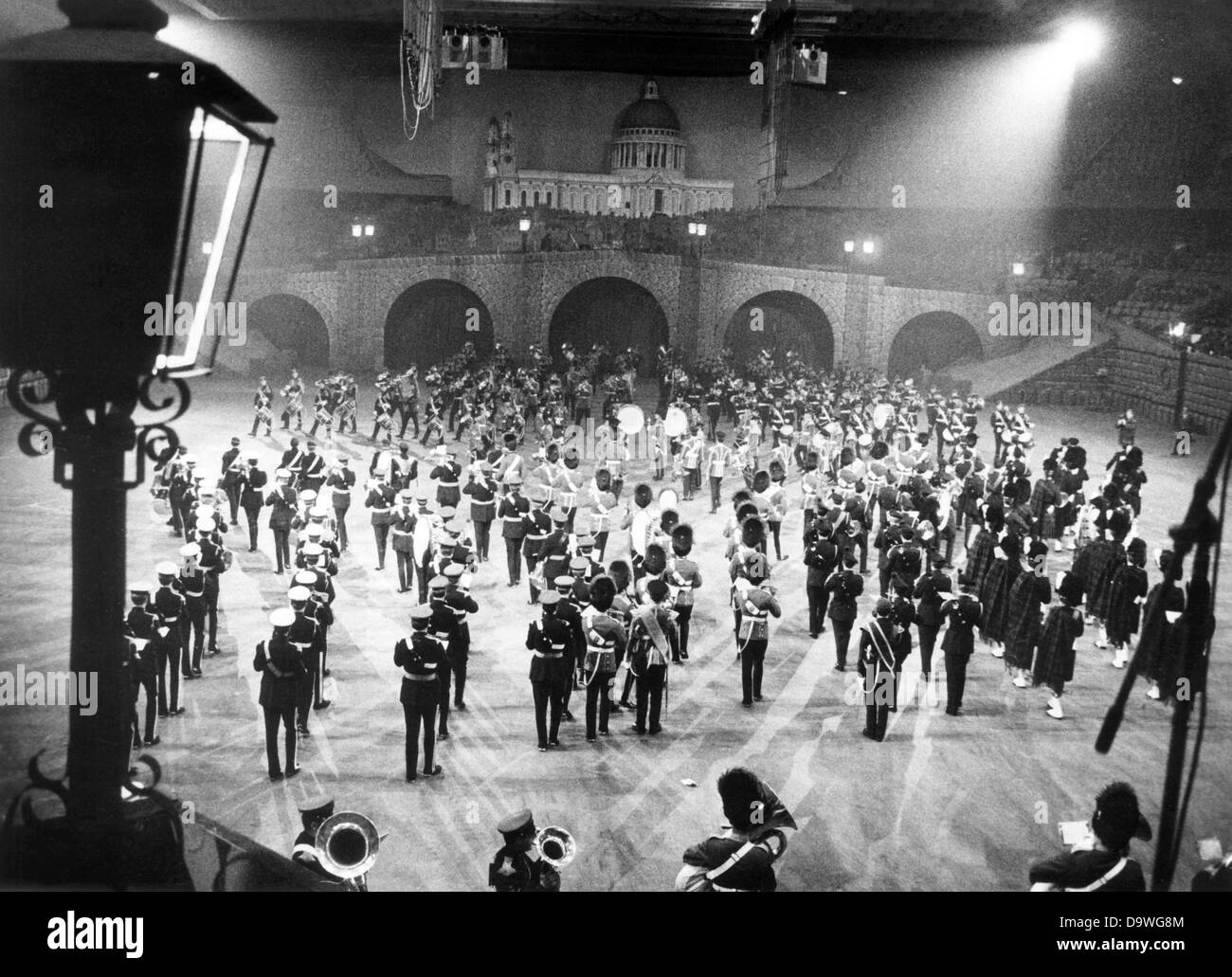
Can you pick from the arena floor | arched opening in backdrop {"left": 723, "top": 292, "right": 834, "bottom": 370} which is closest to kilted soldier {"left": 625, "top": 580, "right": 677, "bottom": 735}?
the arena floor

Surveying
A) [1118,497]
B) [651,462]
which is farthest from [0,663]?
[651,462]

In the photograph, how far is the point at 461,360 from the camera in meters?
25.9

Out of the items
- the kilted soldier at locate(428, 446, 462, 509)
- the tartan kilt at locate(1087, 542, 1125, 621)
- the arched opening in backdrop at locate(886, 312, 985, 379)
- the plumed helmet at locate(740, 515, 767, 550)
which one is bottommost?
the tartan kilt at locate(1087, 542, 1125, 621)

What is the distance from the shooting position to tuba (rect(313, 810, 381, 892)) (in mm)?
4566

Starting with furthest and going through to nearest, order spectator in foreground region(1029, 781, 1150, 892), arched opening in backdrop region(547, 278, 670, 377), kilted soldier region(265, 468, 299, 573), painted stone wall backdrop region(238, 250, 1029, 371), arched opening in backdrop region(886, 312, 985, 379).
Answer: arched opening in backdrop region(547, 278, 670, 377) → arched opening in backdrop region(886, 312, 985, 379) → painted stone wall backdrop region(238, 250, 1029, 371) → kilted soldier region(265, 468, 299, 573) → spectator in foreground region(1029, 781, 1150, 892)

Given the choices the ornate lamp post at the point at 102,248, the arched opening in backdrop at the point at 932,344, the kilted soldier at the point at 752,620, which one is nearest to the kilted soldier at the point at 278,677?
the kilted soldier at the point at 752,620

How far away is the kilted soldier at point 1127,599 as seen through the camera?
9.85m

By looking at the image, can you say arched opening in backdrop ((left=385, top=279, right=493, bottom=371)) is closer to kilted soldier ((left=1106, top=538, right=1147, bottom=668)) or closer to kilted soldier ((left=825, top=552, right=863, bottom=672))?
kilted soldier ((left=825, top=552, right=863, bottom=672))

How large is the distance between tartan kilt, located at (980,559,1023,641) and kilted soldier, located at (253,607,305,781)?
6.73 metres

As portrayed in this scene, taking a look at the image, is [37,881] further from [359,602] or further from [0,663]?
[359,602]

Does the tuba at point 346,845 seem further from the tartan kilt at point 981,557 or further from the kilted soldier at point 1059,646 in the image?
the tartan kilt at point 981,557

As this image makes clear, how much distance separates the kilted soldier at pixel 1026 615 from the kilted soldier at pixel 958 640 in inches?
29.5

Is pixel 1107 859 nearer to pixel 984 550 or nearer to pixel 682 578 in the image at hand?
pixel 682 578

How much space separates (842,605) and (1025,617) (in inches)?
66.4
